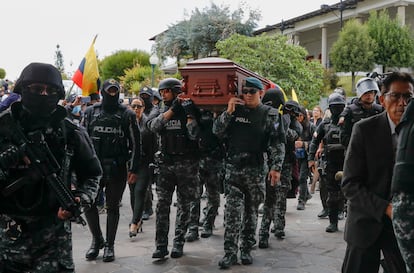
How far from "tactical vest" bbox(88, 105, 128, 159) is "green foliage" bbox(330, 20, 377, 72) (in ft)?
86.8

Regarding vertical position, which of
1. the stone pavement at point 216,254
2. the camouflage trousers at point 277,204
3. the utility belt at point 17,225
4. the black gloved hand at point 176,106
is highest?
the black gloved hand at point 176,106

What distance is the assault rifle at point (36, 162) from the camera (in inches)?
124

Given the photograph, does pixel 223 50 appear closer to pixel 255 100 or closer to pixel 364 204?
pixel 255 100

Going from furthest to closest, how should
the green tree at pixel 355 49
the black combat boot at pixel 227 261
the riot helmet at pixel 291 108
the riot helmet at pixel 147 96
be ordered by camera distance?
the green tree at pixel 355 49 < the riot helmet at pixel 147 96 < the riot helmet at pixel 291 108 < the black combat boot at pixel 227 261

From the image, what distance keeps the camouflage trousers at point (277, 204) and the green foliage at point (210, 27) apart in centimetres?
2782

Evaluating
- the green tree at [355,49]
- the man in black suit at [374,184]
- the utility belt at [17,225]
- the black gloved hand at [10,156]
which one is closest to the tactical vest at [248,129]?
the man in black suit at [374,184]

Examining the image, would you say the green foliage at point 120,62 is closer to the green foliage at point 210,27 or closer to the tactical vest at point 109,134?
the green foliage at point 210,27

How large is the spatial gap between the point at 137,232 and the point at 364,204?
4538 millimetres

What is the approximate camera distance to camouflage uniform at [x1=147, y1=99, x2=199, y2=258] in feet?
19.9

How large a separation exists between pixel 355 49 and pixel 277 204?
25.0 metres

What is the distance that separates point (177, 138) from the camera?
20.0 feet

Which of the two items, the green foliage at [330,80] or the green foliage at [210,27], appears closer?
the green foliage at [330,80]

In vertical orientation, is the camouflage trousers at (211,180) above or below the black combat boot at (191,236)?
above

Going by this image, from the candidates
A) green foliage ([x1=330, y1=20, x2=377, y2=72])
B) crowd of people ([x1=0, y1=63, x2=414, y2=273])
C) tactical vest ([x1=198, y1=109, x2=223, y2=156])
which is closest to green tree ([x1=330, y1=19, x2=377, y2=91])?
green foliage ([x1=330, y1=20, x2=377, y2=72])
